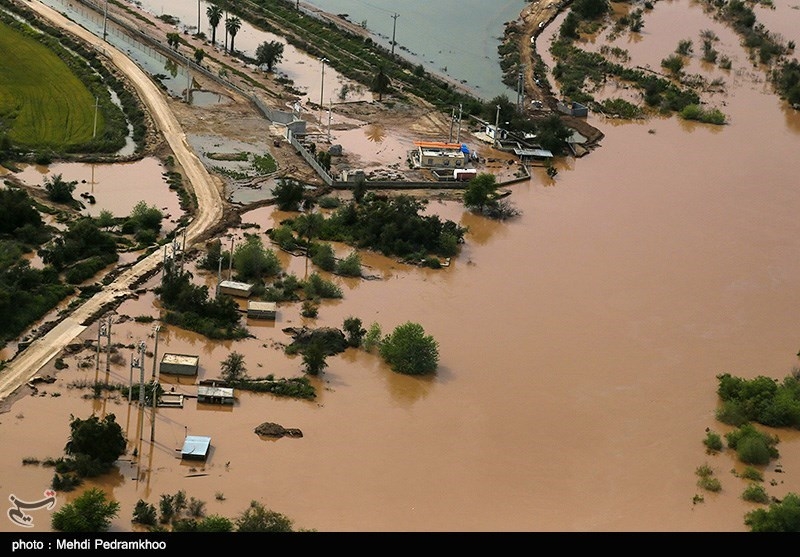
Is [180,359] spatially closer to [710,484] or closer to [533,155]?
[710,484]

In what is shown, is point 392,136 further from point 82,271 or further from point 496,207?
point 82,271

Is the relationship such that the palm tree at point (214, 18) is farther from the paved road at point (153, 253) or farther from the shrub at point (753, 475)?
the shrub at point (753, 475)

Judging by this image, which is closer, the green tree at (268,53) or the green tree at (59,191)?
the green tree at (59,191)

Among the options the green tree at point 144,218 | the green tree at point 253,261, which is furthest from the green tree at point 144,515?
the green tree at point 144,218

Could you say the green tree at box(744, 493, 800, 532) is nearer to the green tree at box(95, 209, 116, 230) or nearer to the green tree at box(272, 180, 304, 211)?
the green tree at box(272, 180, 304, 211)

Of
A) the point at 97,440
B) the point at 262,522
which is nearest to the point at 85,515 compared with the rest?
the point at 97,440

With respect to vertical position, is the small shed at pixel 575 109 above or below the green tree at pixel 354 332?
above
